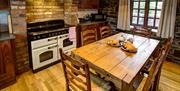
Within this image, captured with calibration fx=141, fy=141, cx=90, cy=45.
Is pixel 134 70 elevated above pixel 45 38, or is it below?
below

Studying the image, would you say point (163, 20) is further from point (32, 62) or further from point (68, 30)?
point (32, 62)

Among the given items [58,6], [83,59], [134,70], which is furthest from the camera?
[58,6]

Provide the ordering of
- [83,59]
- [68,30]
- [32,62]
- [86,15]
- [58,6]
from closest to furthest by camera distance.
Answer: [83,59] → [32,62] → [68,30] → [58,6] → [86,15]

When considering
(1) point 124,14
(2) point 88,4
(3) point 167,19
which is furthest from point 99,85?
(2) point 88,4

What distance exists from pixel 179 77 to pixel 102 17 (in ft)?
9.47

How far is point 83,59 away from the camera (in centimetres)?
178

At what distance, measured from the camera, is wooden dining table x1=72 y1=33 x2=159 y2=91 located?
4.52 feet

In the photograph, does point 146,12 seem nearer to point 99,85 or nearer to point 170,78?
point 170,78

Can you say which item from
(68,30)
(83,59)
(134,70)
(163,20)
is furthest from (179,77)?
(68,30)

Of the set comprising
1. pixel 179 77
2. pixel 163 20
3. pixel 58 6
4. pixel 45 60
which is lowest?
pixel 179 77

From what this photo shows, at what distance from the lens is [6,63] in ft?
7.81

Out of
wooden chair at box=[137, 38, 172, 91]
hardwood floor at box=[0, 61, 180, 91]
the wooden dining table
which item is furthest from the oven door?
wooden chair at box=[137, 38, 172, 91]

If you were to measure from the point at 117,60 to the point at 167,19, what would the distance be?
248 centimetres

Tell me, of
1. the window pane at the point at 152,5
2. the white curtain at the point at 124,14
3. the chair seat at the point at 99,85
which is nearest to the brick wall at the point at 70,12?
the white curtain at the point at 124,14
